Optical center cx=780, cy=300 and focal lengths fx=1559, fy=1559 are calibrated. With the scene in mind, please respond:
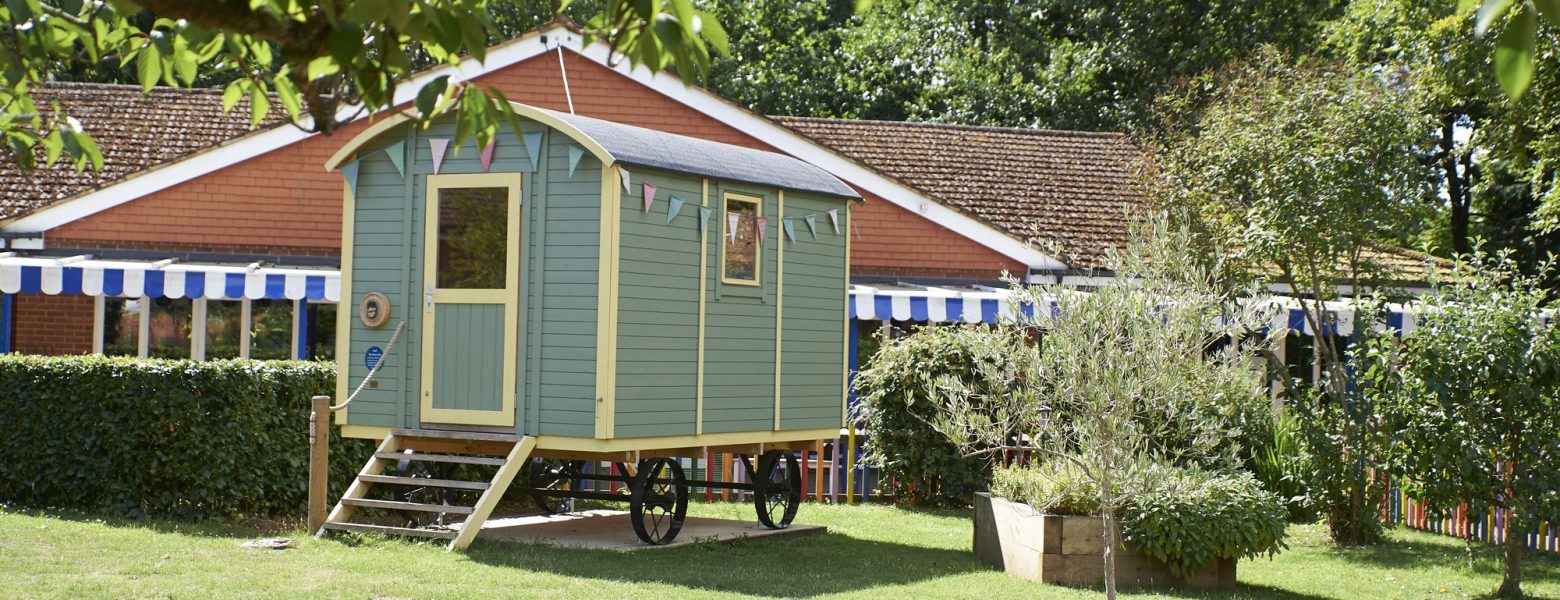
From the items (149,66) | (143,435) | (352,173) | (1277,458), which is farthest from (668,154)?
(149,66)

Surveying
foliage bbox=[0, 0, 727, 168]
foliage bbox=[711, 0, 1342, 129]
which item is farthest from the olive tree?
foliage bbox=[711, 0, 1342, 129]

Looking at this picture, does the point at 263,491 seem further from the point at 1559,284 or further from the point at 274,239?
the point at 1559,284

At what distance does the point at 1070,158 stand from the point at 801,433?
1237 cm

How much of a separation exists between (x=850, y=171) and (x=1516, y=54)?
18.1 m

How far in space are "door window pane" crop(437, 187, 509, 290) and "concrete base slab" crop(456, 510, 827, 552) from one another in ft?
6.39

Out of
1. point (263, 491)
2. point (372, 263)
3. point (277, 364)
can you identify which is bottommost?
point (263, 491)

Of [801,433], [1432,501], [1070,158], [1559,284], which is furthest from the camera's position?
[1559,284]

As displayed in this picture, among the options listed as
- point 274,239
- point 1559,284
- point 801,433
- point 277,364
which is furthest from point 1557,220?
point 274,239

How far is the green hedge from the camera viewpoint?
11648 mm

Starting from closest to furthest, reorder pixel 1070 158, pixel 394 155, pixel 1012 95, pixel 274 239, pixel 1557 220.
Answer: pixel 394 155
pixel 1557 220
pixel 274 239
pixel 1070 158
pixel 1012 95

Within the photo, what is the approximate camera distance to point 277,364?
40.8 ft

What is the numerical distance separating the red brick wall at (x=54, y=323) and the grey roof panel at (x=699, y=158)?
980cm

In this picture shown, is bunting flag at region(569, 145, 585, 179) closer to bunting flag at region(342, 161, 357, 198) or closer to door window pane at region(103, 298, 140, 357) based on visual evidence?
bunting flag at region(342, 161, 357, 198)

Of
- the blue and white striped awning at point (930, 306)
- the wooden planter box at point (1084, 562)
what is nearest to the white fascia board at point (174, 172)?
the blue and white striped awning at point (930, 306)
